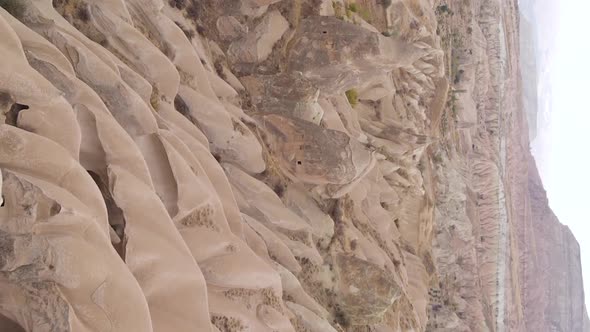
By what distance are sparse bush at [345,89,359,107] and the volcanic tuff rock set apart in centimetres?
6

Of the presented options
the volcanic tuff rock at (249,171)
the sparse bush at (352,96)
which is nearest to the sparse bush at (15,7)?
the volcanic tuff rock at (249,171)

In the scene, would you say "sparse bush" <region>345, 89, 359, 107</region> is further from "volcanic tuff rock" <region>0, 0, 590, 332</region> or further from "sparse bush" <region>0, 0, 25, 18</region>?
"sparse bush" <region>0, 0, 25, 18</region>

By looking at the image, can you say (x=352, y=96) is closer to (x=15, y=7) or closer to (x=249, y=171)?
(x=249, y=171)

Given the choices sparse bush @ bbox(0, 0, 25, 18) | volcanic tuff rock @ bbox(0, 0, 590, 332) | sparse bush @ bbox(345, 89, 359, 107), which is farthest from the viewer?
sparse bush @ bbox(345, 89, 359, 107)

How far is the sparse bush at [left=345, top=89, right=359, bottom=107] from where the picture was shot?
11.6 metres

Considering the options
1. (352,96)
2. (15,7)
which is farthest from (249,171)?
(352,96)

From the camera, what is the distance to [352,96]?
38.4 feet

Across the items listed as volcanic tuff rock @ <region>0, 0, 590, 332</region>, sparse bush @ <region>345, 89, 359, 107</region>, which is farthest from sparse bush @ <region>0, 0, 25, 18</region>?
sparse bush @ <region>345, 89, 359, 107</region>

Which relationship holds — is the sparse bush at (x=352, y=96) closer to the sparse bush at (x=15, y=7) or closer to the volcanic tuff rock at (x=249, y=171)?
the volcanic tuff rock at (x=249, y=171)

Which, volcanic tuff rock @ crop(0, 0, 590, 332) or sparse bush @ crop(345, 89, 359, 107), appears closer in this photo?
volcanic tuff rock @ crop(0, 0, 590, 332)

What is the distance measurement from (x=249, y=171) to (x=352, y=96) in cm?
458

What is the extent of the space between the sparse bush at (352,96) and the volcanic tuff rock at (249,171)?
58mm

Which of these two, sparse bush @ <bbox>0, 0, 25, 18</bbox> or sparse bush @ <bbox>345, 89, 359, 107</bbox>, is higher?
sparse bush @ <bbox>345, 89, 359, 107</bbox>

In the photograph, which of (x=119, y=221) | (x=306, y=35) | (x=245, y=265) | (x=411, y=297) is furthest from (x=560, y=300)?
(x=119, y=221)
